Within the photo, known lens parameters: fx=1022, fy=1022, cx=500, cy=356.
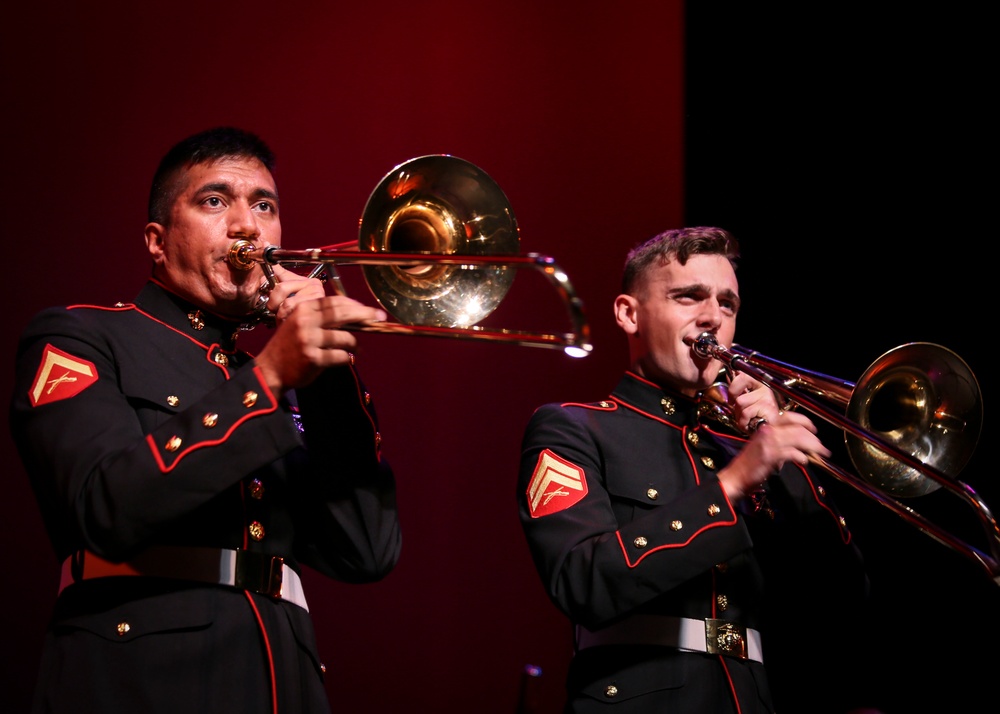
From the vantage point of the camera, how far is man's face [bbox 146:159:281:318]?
211 cm

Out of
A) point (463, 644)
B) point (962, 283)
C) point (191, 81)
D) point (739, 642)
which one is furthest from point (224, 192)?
point (962, 283)

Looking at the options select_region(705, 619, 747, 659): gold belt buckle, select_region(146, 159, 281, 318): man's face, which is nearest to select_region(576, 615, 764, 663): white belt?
select_region(705, 619, 747, 659): gold belt buckle

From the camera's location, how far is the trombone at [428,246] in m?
2.08

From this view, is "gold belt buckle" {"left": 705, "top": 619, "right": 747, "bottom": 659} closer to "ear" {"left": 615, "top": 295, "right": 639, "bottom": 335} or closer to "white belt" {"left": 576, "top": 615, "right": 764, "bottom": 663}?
"white belt" {"left": 576, "top": 615, "right": 764, "bottom": 663}

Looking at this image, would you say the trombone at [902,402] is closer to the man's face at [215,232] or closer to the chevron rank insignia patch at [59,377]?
the man's face at [215,232]

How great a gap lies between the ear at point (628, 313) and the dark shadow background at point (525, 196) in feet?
2.56

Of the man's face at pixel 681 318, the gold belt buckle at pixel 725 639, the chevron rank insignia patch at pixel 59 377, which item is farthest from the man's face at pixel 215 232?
the gold belt buckle at pixel 725 639

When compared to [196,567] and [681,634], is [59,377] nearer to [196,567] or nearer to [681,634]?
[196,567]

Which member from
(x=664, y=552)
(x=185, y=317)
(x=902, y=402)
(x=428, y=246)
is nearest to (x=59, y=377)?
(x=185, y=317)

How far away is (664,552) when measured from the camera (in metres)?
2.01

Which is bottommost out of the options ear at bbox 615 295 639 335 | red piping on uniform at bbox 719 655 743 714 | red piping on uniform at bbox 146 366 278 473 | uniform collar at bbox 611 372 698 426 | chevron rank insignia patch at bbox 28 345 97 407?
red piping on uniform at bbox 719 655 743 714

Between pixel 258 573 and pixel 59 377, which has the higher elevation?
pixel 59 377

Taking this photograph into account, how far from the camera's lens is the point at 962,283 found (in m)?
3.00

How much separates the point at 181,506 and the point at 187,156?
0.92 metres
